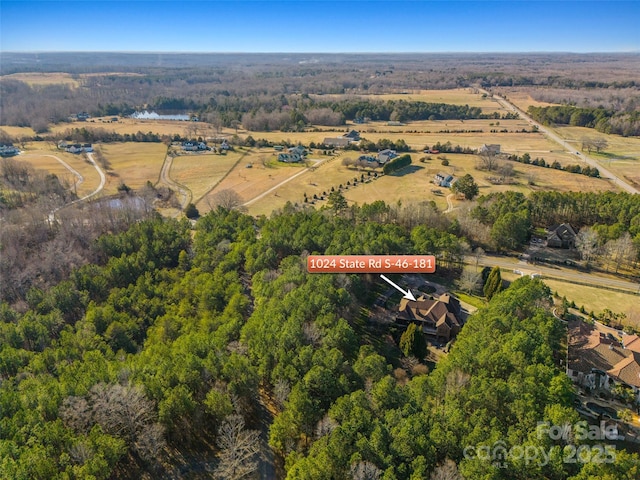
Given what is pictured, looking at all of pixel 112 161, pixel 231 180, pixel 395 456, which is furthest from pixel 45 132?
Result: pixel 395 456

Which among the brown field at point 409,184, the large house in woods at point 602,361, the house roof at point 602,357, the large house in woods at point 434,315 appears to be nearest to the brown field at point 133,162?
the brown field at point 409,184

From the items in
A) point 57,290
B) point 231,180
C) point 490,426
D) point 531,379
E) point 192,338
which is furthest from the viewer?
point 231,180

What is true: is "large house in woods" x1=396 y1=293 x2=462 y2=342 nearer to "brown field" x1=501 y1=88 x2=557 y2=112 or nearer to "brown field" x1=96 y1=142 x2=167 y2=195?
"brown field" x1=96 y1=142 x2=167 y2=195

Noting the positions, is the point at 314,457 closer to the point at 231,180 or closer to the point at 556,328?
the point at 556,328

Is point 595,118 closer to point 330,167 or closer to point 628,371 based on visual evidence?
point 330,167

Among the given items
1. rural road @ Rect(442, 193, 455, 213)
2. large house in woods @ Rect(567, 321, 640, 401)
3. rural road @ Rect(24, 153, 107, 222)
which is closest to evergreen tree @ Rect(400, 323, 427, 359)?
large house in woods @ Rect(567, 321, 640, 401)

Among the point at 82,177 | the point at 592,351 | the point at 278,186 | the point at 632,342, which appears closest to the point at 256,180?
the point at 278,186
